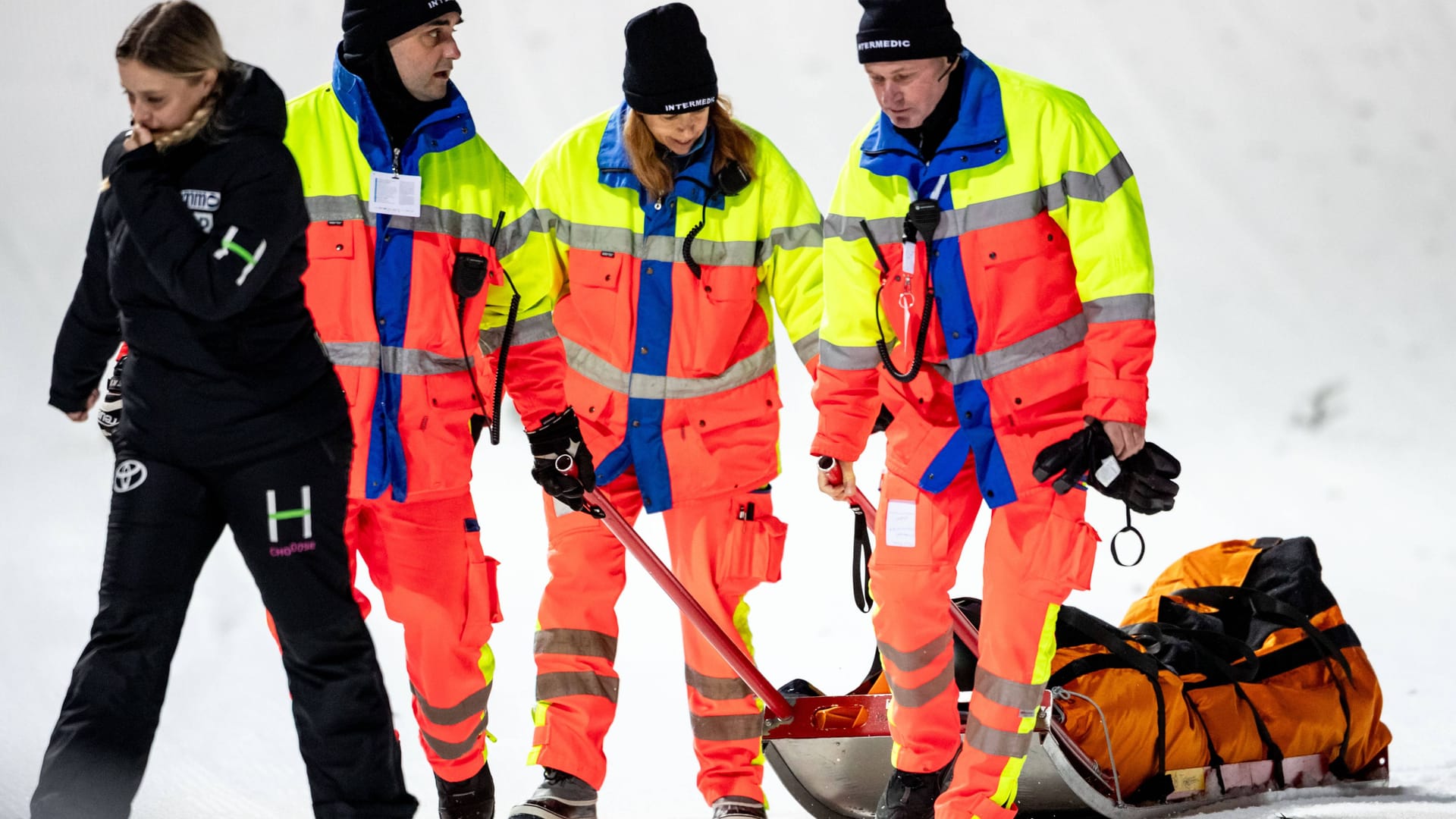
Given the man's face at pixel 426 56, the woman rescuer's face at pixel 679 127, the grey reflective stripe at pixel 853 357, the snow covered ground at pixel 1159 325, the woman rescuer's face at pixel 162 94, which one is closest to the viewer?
the woman rescuer's face at pixel 162 94

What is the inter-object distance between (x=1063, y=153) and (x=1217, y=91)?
4845mm

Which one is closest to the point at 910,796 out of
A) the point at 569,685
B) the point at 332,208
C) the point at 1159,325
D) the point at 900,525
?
the point at 900,525

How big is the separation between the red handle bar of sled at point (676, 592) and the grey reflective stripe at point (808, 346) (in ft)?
1.81

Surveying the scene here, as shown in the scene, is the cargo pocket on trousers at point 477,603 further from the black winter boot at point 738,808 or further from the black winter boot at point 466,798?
the black winter boot at point 738,808

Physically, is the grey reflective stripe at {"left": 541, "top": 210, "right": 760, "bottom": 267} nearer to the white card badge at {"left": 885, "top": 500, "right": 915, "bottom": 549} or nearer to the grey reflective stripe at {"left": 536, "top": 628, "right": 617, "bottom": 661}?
the white card badge at {"left": 885, "top": 500, "right": 915, "bottom": 549}

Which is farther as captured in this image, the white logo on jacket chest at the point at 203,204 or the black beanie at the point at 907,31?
the black beanie at the point at 907,31

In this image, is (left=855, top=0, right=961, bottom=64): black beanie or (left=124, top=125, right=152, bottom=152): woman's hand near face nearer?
(left=124, top=125, right=152, bottom=152): woman's hand near face

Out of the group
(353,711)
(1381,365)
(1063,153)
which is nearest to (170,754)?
(353,711)

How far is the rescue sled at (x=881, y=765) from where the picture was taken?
3725mm

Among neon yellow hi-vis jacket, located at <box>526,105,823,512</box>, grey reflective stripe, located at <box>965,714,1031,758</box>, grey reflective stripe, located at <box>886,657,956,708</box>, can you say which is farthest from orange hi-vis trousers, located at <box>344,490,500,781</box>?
grey reflective stripe, located at <box>965,714,1031,758</box>

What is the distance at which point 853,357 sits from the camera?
3.61 metres

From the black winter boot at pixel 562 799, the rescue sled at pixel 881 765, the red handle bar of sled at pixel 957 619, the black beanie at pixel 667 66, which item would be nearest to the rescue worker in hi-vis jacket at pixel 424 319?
the black winter boot at pixel 562 799

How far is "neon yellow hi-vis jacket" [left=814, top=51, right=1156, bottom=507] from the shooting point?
3.29 meters

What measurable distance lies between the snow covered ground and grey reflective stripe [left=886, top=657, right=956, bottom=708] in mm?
941
